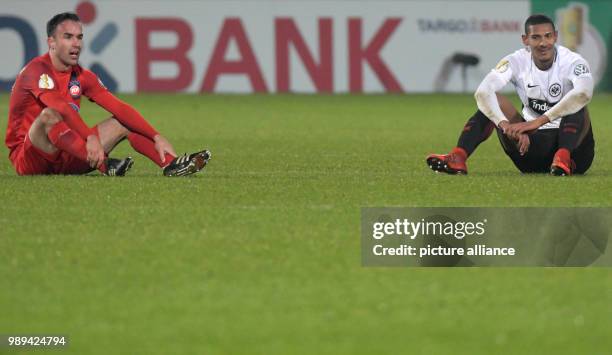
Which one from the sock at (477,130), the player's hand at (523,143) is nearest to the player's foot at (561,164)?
the player's hand at (523,143)

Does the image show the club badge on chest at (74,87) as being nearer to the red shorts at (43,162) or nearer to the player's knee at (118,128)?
the player's knee at (118,128)

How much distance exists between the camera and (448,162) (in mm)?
10875

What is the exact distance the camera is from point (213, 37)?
2764cm

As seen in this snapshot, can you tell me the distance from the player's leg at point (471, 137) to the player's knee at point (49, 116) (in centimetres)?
288

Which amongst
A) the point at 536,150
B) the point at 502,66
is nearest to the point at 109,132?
the point at 502,66

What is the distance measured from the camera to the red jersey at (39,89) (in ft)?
33.9

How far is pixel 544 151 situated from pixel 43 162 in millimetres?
3884

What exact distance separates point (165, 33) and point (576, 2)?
8.42m

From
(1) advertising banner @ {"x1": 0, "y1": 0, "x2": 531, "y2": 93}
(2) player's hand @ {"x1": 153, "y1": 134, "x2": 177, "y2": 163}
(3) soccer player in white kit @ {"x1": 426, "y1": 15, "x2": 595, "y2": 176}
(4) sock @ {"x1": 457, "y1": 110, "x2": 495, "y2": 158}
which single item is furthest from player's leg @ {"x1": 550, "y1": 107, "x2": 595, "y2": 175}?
(1) advertising banner @ {"x1": 0, "y1": 0, "x2": 531, "y2": 93}

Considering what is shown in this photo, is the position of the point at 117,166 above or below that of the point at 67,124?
below

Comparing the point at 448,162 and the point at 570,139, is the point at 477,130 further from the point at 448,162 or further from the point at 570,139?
the point at 570,139

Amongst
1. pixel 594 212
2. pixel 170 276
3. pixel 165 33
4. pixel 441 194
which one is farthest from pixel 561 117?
pixel 165 33

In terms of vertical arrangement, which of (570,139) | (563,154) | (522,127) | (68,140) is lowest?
(563,154)

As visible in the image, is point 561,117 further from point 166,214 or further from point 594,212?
point 166,214
